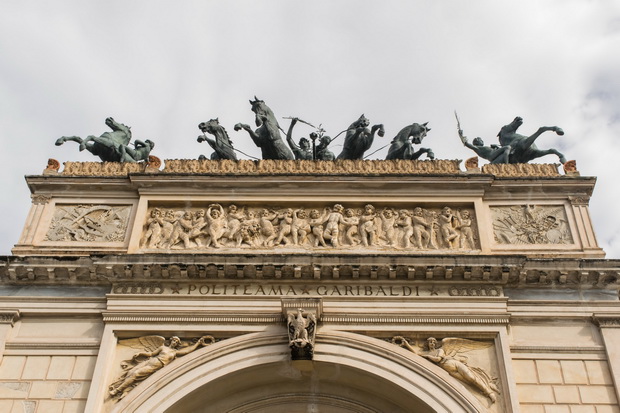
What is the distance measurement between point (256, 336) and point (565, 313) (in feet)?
20.1

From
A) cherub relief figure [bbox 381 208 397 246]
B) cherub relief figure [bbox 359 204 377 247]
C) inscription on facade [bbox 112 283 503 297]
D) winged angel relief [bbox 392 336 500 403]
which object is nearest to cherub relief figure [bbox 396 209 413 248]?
cherub relief figure [bbox 381 208 397 246]

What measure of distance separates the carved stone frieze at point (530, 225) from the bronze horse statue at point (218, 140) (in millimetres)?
6683

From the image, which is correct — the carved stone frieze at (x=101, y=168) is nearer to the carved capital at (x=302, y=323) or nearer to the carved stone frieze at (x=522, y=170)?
the carved capital at (x=302, y=323)

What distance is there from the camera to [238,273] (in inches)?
645

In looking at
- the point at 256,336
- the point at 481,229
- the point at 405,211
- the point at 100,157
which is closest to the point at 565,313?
the point at 481,229

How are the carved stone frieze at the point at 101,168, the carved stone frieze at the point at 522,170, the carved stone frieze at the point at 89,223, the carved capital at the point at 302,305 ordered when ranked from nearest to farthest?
the carved capital at the point at 302,305, the carved stone frieze at the point at 89,223, the carved stone frieze at the point at 522,170, the carved stone frieze at the point at 101,168

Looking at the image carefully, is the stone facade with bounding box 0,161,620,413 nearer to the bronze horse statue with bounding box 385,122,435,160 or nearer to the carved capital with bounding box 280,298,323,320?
the carved capital with bounding box 280,298,323,320

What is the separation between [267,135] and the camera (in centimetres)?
2039

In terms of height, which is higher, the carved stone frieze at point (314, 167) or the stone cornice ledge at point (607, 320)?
the carved stone frieze at point (314, 167)

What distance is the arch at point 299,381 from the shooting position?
48.8 feet

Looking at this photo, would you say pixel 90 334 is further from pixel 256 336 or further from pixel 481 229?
pixel 481 229

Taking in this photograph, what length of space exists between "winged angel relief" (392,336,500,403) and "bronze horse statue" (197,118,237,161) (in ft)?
23.3

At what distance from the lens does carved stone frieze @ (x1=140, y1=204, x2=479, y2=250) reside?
17469mm

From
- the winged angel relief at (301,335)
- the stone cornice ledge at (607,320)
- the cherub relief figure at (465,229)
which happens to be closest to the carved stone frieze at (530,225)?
the cherub relief figure at (465,229)
